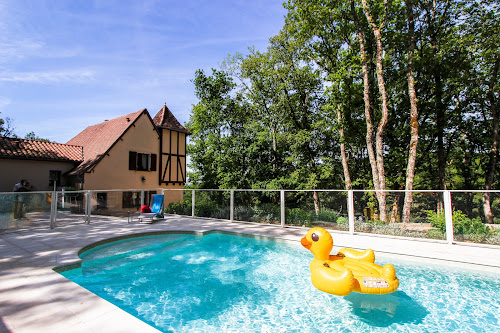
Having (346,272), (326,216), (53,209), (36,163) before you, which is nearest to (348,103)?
(326,216)

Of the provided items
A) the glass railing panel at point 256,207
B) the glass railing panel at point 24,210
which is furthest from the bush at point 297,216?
the glass railing panel at point 24,210

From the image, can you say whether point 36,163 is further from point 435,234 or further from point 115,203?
point 435,234

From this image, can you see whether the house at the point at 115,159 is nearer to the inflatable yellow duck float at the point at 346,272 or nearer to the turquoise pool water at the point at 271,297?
the turquoise pool water at the point at 271,297

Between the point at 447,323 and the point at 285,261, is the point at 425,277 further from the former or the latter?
the point at 285,261

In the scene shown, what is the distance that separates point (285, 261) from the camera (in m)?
5.84

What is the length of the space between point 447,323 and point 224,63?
74.9ft

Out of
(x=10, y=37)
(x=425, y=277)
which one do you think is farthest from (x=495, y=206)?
(x=10, y=37)

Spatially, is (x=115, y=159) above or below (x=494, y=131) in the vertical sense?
below

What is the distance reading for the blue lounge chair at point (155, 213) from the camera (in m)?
9.73

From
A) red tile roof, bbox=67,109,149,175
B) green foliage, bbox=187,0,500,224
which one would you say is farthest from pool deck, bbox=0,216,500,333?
red tile roof, bbox=67,109,149,175

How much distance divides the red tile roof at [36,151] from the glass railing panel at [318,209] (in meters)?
14.4

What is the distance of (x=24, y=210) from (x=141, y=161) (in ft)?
34.3

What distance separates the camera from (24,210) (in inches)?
294

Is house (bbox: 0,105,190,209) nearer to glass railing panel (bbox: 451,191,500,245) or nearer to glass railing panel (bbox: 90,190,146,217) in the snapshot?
glass railing panel (bbox: 90,190,146,217)
